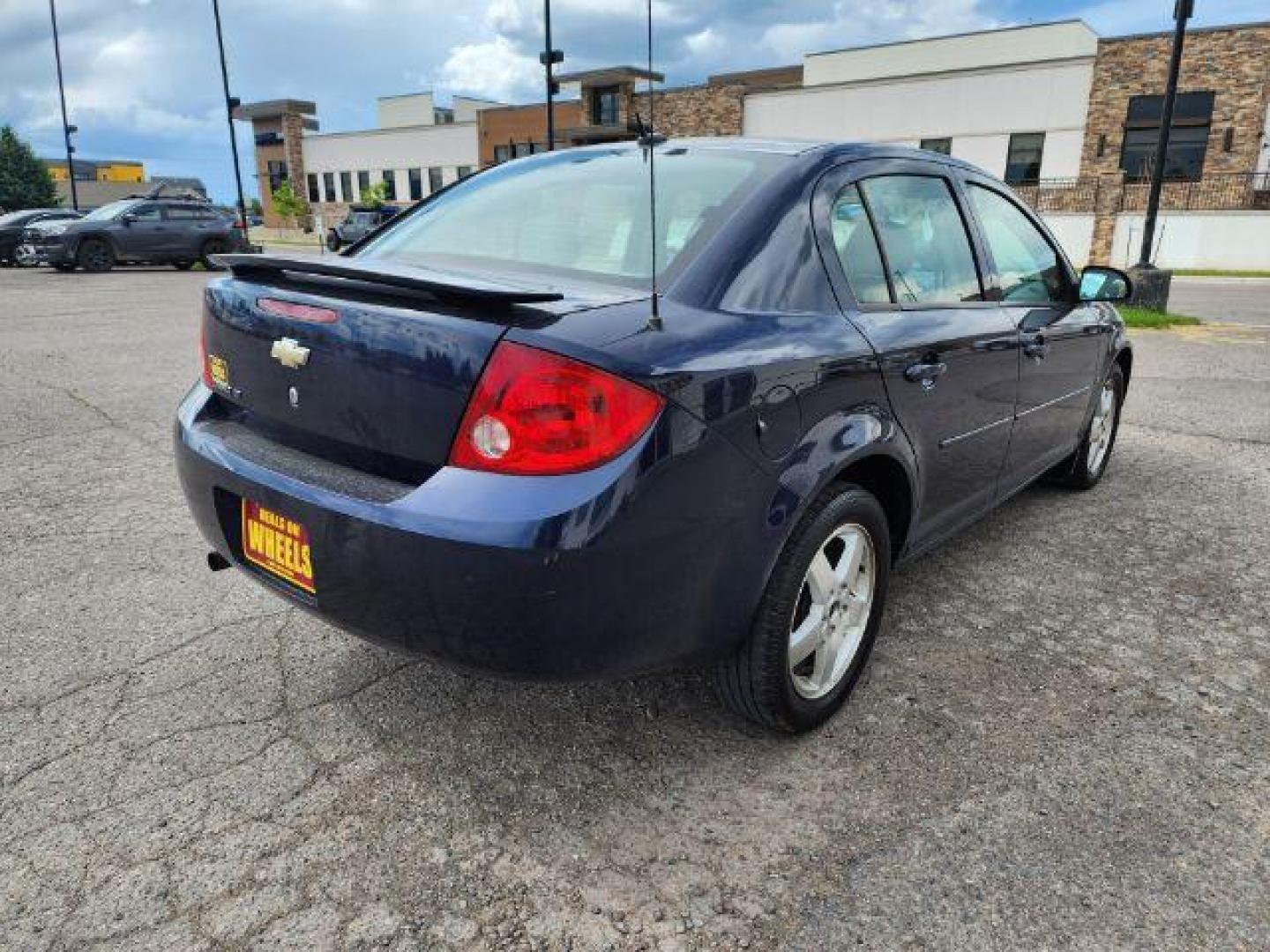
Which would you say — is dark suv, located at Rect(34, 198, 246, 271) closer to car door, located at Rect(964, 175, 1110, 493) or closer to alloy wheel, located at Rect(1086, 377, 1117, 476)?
alloy wheel, located at Rect(1086, 377, 1117, 476)

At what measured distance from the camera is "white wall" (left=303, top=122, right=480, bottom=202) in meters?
55.5

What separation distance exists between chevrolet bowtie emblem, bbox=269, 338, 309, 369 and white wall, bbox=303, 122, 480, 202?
184 ft

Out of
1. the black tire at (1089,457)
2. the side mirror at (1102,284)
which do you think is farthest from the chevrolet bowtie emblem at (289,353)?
the black tire at (1089,457)

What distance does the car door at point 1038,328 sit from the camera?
3354mm

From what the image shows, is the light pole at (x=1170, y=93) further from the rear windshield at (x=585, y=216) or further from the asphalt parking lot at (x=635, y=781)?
the rear windshield at (x=585, y=216)

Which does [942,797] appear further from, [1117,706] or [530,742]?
[530,742]

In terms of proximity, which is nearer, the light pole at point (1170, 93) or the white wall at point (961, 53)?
the light pole at point (1170, 93)

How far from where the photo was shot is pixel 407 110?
6125 cm

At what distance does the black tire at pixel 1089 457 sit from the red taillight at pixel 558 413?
3.28m

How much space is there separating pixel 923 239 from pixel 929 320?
0.36 meters

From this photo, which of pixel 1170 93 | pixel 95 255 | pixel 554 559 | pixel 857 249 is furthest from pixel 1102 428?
pixel 95 255

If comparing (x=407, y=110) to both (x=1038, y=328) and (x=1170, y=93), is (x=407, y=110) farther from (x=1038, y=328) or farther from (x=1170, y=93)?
(x=1038, y=328)

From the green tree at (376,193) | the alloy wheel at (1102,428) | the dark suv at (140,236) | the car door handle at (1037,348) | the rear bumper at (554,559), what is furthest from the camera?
the green tree at (376,193)

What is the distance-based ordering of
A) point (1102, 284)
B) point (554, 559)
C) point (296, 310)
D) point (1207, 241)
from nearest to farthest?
point (554, 559)
point (296, 310)
point (1102, 284)
point (1207, 241)
